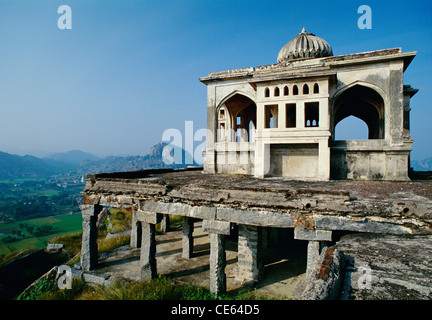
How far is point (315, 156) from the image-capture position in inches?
467

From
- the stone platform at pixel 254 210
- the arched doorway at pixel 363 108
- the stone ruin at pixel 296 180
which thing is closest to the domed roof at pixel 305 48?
the stone ruin at pixel 296 180

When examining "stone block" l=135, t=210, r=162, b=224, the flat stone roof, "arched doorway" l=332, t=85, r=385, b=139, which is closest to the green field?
"stone block" l=135, t=210, r=162, b=224

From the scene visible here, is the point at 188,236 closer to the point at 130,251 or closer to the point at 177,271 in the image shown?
the point at 177,271

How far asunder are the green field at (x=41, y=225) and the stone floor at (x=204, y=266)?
2834 cm

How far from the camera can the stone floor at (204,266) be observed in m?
8.84

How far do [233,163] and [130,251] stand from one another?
7085 mm

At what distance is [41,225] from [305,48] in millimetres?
56576

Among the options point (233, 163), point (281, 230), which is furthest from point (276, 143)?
point (281, 230)

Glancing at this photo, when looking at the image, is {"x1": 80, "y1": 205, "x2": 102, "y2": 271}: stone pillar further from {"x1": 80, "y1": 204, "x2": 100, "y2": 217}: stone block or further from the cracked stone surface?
the cracked stone surface

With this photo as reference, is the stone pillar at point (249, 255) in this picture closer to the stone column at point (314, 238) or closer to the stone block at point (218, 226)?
the stone block at point (218, 226)

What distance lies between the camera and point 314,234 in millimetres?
6543

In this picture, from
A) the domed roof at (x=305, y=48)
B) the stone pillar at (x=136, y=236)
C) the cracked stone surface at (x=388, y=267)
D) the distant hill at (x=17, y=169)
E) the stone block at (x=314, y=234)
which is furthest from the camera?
the distant hill at (x=17, y=169)
